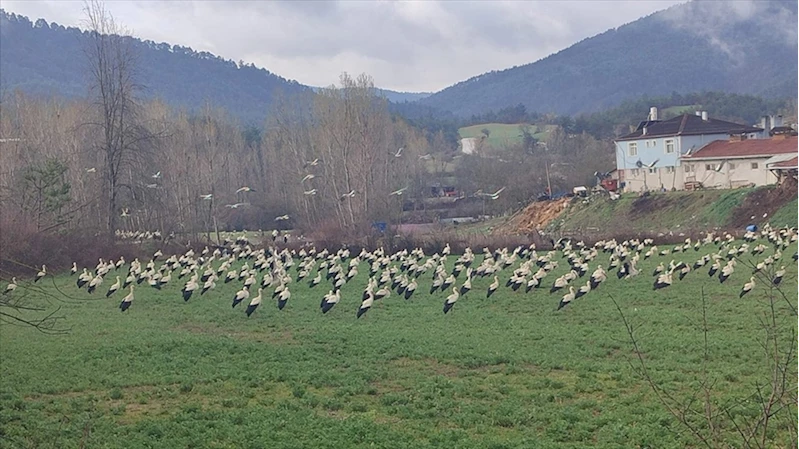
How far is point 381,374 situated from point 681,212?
3541cm

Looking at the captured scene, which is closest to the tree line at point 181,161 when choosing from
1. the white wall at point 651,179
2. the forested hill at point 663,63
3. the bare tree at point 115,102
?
the bare tree at point 115,102

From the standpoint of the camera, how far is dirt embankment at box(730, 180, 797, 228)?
39.3m

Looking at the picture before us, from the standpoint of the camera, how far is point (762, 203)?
40.2 meters

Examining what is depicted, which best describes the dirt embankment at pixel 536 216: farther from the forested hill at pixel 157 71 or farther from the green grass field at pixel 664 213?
the forested hill at pixel 157 71

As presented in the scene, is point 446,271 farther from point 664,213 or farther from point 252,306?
point 664,213

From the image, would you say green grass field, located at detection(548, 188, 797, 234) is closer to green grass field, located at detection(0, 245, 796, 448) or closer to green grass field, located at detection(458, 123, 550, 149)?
green grass field, located at detection(0, 245, 796, 448)

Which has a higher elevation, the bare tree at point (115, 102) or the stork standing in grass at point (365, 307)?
the bare tree at point (115, 102)

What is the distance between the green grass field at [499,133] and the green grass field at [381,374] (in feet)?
247

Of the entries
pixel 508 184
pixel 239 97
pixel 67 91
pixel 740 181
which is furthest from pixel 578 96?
pixel 740 181

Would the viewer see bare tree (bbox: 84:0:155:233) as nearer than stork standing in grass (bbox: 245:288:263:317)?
No

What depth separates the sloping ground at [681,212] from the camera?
1549 inches

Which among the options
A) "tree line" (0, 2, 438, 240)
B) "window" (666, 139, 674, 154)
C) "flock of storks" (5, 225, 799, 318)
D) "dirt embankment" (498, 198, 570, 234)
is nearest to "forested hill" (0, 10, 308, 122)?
"tree line" (0, 2, 438, 240)

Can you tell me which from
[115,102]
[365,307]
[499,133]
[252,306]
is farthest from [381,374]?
[499,133]

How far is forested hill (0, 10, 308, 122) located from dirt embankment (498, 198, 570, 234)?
6501 centimetres
